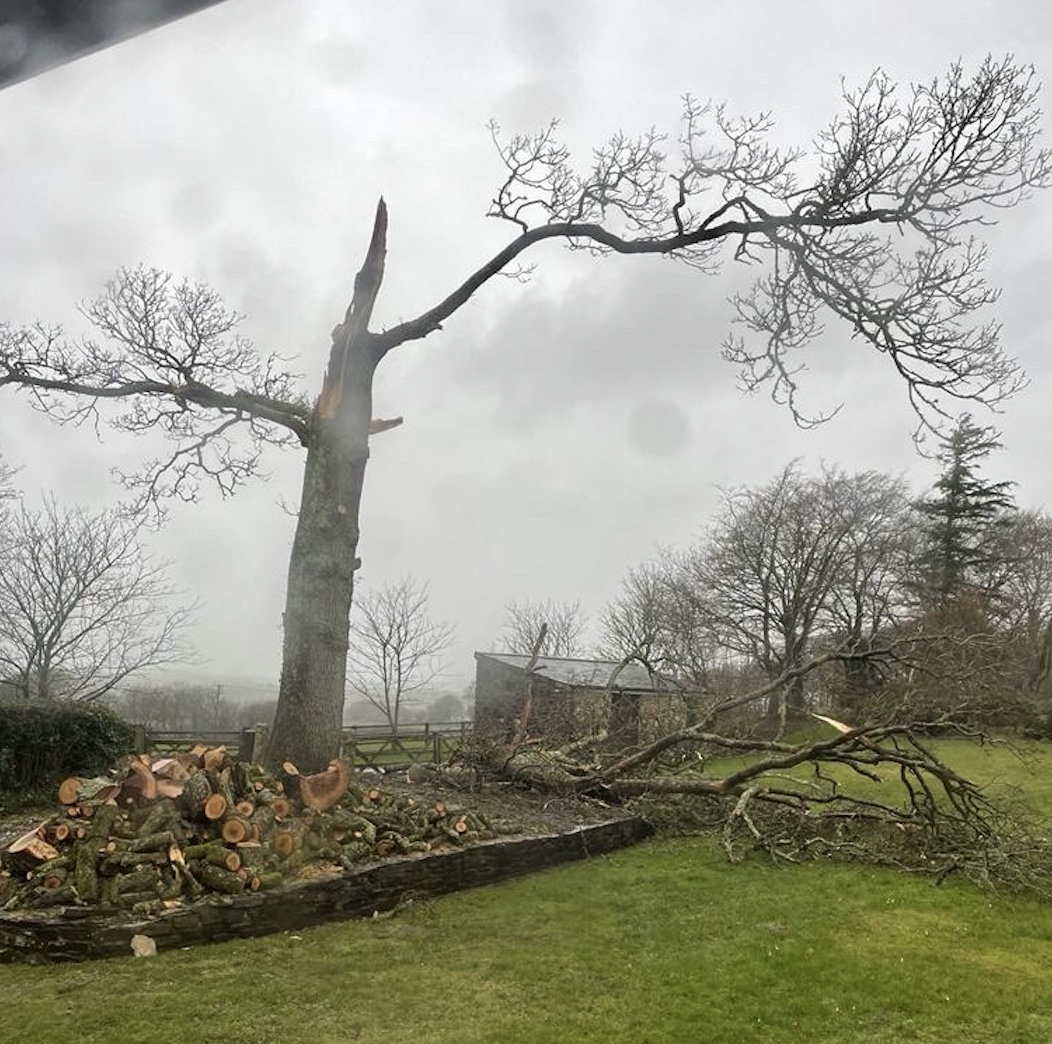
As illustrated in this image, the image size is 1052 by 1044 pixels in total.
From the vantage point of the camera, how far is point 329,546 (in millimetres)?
8492

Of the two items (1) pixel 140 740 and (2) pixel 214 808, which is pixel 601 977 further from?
(1) pixel 140 740

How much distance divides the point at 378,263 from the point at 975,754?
1466 centimetres

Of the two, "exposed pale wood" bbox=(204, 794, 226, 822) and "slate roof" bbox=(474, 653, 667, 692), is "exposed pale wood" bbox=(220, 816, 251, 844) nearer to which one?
"exposed pale wood" bbox=(204, 794, 226, 822)

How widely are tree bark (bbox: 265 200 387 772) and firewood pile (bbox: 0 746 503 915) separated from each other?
0.63 metres

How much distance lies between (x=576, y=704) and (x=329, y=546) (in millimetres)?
7231

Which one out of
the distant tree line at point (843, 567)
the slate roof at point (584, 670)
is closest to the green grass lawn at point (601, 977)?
the slate roof at point (584, 670)

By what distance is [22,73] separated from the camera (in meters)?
1.18

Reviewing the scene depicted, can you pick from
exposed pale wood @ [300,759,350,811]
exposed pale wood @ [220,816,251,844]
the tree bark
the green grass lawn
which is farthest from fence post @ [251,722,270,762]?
the green grass lawn

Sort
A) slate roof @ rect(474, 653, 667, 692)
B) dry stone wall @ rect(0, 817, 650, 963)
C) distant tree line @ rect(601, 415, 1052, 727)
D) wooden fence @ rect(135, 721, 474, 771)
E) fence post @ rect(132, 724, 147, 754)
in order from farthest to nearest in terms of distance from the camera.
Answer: distant tree line @ rect(601, 415, 1052, 727) < slate roof @ rect(474, 653, 667, 692) < fence post @ rect(132, 724, 147, 754) < wooden fence @ rect(135, 721, 474, 771) < dry stone wall @ rect(0, 817, 650, 963)

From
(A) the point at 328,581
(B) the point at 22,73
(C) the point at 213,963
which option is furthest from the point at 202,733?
(B) the point at 22,73

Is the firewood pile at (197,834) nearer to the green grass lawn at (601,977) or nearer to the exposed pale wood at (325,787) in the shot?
the exposed pale wood at (325,787)

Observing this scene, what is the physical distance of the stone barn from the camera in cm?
1276

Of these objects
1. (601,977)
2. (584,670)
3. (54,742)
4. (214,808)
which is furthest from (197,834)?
(584,670)

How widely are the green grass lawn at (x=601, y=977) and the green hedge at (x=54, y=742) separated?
5453 millimetres
